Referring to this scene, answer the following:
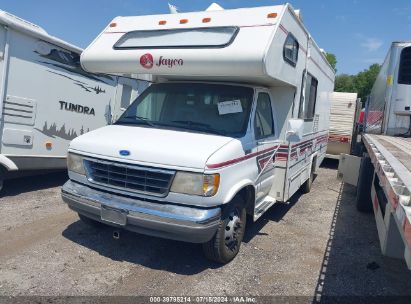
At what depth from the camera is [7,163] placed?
6.23 metres

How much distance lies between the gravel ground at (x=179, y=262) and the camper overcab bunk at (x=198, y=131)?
427 mm

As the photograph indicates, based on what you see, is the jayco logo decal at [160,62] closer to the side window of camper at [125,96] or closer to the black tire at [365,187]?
the side window of camper at [125,96]

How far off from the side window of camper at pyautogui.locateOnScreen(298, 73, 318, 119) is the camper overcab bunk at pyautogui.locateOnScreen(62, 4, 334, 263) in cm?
15

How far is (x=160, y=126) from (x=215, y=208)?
4.64 feet

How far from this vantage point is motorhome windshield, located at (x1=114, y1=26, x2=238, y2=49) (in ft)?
15.5

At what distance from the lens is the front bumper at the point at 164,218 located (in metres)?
3.90

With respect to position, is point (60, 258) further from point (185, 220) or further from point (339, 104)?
point (339, 104)

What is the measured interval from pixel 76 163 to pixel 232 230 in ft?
6.65

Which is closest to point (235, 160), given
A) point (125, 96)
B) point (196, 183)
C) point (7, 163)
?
point (196, 183)

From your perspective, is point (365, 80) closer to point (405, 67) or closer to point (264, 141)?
point (405, 67)

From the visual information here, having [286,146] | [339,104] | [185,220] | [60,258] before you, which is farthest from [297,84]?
[339,104]

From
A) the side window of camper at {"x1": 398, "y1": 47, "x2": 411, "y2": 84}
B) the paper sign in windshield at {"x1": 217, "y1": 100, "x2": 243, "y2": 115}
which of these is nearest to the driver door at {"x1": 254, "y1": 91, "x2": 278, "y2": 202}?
the paper sign in windshield at {"x1": 217, "y1": 100, "x2": 243, "y2": 115}

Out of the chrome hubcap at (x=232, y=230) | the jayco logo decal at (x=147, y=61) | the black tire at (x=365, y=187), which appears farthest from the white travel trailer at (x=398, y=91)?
the jayco logo decal at (x=147, y=61)

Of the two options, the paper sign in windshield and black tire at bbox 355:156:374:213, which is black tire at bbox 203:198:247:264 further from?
black tire at bbox 355:156:374:213
